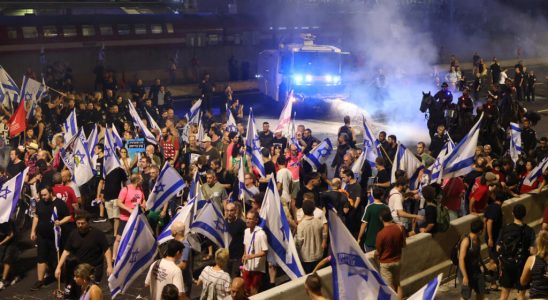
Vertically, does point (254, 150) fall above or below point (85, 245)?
above

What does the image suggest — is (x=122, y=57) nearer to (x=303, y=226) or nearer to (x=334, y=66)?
(x=334, y=66)

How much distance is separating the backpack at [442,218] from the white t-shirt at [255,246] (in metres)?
2.69

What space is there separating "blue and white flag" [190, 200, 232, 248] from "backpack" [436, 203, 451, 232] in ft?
9.13

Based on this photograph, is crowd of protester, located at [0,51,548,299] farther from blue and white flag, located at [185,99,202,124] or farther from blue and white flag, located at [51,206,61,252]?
blue and white flag, located at [185,99,202,124]

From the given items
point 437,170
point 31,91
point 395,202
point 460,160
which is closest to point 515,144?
point 460,160

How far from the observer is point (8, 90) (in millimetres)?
20359

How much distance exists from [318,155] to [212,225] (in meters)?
4.71

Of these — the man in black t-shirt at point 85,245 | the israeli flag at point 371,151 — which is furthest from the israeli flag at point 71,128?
the man in black t-shirt at point 85,245

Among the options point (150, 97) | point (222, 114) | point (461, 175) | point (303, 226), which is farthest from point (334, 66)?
point (303, 226)

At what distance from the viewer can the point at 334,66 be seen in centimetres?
2911

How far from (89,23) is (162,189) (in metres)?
23.0

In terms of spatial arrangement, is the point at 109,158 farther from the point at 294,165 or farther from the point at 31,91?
the point at 31,91

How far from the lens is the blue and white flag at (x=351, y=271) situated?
8156 mm

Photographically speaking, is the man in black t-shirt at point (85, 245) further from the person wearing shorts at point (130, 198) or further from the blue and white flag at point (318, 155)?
the blue and white flag at point (318, 155)
